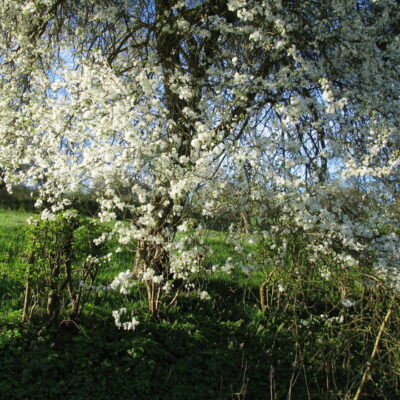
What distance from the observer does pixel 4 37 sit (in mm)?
6238

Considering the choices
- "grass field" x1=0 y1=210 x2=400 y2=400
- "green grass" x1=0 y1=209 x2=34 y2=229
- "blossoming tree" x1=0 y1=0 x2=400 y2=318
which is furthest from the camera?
"green grass" x1=0 y1=209 x2=34 y2=229

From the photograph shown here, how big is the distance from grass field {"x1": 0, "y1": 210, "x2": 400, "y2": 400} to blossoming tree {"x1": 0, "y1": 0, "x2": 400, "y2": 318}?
58cm

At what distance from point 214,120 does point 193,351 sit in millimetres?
2565

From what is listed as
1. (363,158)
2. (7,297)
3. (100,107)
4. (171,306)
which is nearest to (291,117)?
(363,158)

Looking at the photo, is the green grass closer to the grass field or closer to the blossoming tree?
the grass field

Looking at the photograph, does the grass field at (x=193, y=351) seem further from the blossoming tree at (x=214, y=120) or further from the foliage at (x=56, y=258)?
the blossoming tree at (x=214, y=120)

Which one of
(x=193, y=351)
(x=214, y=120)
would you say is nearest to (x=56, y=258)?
(x=193, y=351)

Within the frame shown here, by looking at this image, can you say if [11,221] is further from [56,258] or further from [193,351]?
[193,351]

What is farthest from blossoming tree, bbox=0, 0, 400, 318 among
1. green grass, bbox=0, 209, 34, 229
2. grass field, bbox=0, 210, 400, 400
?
green grass, bbox=0, 209, 34, 229

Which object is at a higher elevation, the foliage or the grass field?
the foliage

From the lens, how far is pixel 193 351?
4559 mm

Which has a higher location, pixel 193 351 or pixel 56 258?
pixel 56 258

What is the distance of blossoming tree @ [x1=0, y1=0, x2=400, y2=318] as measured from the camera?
13.1 ft

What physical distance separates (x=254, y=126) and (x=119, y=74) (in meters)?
1.90
